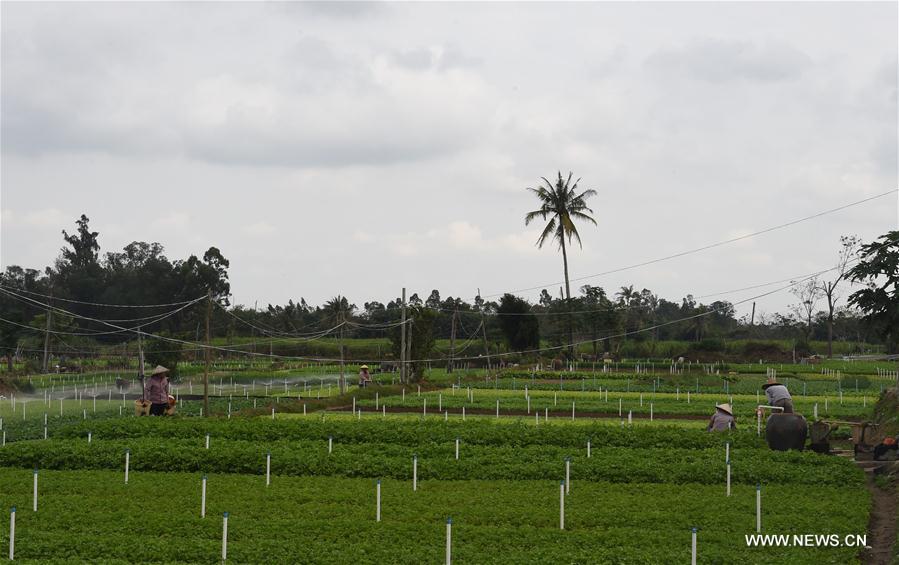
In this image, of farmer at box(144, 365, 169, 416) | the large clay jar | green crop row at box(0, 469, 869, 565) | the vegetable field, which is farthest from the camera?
farmer at box(144, 365, 169, 416)

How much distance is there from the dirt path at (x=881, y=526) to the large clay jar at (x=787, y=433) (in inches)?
137

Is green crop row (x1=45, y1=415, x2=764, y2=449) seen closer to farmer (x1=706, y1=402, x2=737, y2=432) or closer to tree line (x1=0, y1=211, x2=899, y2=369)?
farmer (x1=706, y1=402, x2=737, y2=432)

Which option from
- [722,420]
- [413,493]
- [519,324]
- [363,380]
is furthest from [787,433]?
[519,324]

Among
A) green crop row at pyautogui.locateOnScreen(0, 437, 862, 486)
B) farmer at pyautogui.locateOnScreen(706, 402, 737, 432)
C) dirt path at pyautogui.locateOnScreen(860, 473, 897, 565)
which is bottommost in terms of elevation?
dirt path at pyautogui.locateOnScreen(860, 473, 897, 565)

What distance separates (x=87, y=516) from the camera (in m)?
21.4

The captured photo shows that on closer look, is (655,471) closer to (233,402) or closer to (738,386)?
(233,402)

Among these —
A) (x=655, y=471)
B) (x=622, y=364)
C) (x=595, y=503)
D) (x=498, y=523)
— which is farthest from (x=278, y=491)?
(x=622, y=364)

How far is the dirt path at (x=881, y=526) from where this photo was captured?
1856cm

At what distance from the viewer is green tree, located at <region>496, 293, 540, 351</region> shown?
4232 inches

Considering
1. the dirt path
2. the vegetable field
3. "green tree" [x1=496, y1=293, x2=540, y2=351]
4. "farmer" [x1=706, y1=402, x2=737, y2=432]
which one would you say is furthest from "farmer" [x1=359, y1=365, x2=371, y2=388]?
the dirt path

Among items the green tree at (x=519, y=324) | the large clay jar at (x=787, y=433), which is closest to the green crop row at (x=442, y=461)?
the large clay jar at (x=787, y=433)

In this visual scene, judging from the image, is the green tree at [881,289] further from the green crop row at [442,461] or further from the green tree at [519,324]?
the green tree at [519,324]

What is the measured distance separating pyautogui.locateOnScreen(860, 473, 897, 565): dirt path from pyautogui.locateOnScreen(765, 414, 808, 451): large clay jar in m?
3.47

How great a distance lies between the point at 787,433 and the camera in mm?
30391
